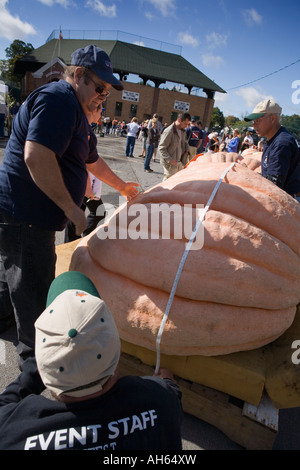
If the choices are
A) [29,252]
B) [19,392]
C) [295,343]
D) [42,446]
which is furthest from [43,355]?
[295,343]

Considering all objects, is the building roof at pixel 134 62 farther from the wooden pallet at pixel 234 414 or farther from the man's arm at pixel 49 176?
the wooden pallet at pixel 234 414

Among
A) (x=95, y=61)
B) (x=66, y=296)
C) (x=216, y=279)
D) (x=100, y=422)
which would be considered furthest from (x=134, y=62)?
(x=100, y=422)

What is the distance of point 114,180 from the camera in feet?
8.28

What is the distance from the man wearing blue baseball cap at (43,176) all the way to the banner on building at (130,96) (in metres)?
36.3

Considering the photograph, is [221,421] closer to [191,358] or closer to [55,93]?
[191,358]

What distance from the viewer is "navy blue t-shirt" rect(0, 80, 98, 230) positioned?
5.27 ft

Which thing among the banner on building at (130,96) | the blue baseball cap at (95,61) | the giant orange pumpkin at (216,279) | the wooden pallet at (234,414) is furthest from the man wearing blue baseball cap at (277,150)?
the banner on building at (130,96)

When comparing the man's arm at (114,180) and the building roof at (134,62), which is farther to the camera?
the building roof at (134,62)

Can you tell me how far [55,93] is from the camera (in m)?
1.64

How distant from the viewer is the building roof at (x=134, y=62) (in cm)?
3359

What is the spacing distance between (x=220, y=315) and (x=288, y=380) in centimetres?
53

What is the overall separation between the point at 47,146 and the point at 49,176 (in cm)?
16

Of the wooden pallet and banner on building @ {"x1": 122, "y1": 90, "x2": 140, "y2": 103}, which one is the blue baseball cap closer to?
the wooden pallet

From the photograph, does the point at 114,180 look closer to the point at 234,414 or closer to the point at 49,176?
the point at 49,176
